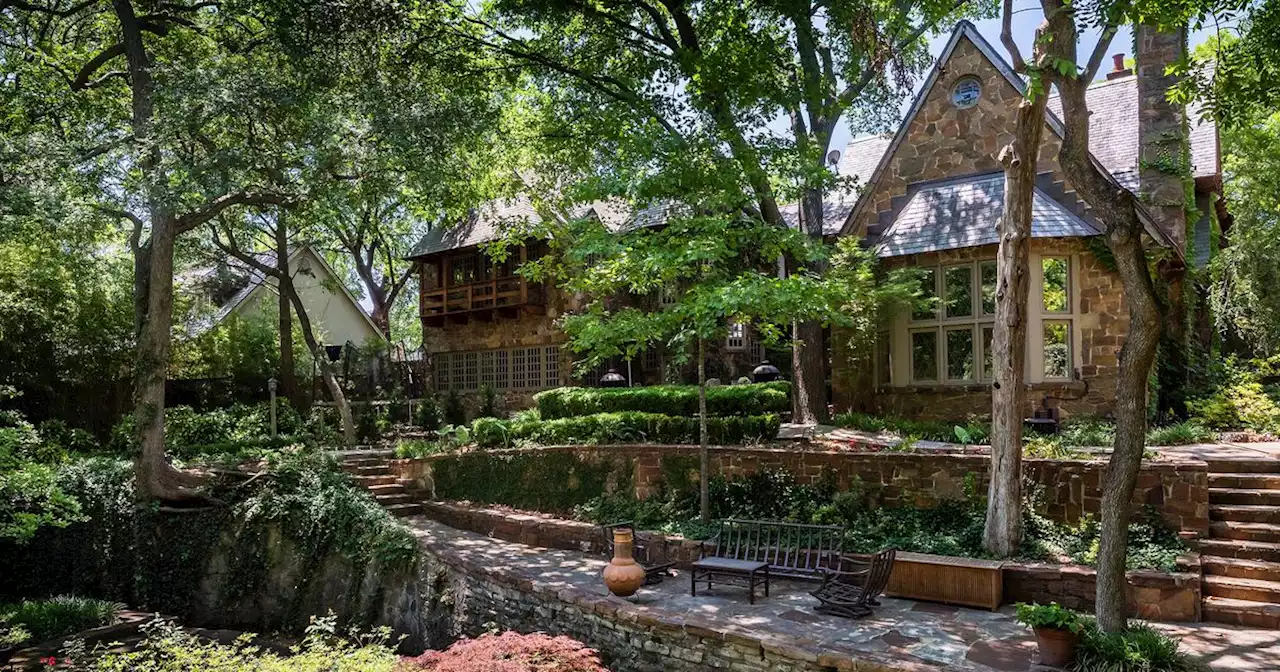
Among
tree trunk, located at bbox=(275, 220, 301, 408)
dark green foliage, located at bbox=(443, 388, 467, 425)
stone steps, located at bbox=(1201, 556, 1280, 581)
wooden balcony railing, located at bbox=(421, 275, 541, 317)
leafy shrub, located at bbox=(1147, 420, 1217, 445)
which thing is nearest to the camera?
stone steps, located at bbox=(1201, 556, 1280, 581)

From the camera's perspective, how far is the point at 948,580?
8.77 meters

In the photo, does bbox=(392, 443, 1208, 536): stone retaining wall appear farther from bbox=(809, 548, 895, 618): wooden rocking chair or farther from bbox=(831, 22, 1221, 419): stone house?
bbox=(831, 22, 1221, 419): stone house

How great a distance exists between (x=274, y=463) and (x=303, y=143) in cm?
569

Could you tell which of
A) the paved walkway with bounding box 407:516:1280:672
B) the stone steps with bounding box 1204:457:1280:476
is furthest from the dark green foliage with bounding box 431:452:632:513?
the stone steps with bounding box 1204:457:1280:476

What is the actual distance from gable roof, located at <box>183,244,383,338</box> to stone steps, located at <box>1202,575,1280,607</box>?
22838 mm

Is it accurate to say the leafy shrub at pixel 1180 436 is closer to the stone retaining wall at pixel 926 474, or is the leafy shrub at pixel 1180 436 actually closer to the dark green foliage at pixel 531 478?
the stone retaining wall at pixel 926 474

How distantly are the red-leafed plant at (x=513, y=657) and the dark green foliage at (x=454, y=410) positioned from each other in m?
15.4

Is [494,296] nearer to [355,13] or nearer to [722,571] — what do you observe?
[355,13]

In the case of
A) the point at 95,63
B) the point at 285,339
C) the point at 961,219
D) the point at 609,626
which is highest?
the point at 95,63

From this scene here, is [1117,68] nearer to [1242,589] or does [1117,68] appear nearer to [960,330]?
[960,330]

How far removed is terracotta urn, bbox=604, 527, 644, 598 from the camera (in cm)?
921

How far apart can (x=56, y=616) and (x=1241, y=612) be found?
1459 centimetres

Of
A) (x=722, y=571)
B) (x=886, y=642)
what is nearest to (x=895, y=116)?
(x=722, y=571)

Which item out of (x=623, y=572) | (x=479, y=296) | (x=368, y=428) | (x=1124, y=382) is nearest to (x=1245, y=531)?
(x=1124, y=382)
